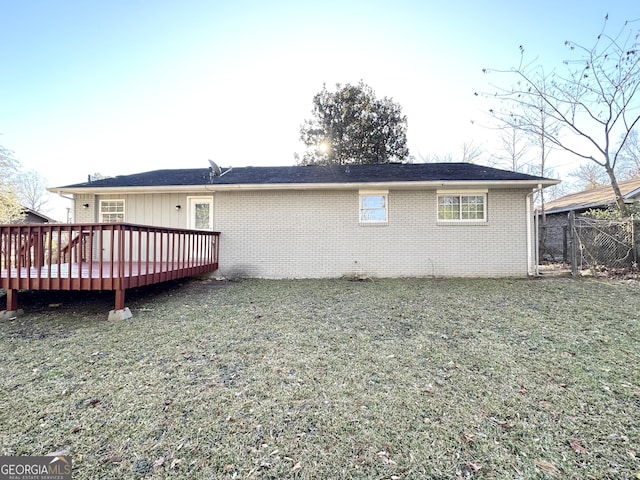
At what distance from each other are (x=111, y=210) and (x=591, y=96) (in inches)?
676

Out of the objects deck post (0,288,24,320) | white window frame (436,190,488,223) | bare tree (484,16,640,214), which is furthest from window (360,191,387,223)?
deck post (0,288,24,320)

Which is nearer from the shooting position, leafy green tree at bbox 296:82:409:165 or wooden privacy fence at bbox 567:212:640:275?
wooden privacy fence at bbox 567:212:640:275

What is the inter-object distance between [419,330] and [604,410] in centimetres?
196

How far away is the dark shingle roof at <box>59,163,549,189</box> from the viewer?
8227 millimetres

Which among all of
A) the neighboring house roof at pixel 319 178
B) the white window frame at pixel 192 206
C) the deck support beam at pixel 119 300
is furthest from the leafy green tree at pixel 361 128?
the deck support beam at pixel 119 300

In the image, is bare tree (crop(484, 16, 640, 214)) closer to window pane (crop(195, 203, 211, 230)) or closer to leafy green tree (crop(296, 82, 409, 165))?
leafy green tree (crop(296, 82, 409, 165))

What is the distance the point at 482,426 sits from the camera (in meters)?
2.00

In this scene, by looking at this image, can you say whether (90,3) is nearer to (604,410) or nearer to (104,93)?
(104,93)

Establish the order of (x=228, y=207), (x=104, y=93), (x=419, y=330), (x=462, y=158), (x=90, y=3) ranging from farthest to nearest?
1. (x=462, y=158)
2. (x=104, y=93)
3. (x=228, y=207)
4. (x=90, y=3)
5. (x=419, y=330)

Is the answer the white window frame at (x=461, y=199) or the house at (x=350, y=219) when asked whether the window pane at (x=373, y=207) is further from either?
the white window frame at (x=461, y=199)

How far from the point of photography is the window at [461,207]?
8.23 metres

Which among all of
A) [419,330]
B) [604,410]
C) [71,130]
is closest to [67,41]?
[71,130]

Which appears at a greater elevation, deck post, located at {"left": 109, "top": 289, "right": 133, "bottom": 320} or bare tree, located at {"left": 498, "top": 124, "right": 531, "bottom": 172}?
bare tree, located at {"left": 498, "top": 124, "right": 531, "bottom": 172}

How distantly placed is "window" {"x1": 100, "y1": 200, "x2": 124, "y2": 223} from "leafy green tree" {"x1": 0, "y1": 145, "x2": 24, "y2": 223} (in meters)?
7.84
